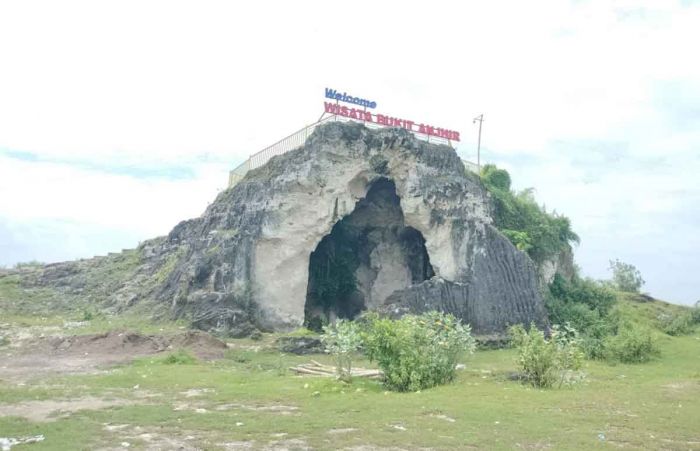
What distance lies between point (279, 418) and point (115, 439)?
300cm


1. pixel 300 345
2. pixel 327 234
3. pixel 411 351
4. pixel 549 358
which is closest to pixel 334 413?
pixel 411 351

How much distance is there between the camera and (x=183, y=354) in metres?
22.0

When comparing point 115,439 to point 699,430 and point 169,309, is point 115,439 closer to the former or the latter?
point 699,430

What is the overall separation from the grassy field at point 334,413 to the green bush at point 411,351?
556 mm

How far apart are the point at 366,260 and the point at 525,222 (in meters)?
10.4

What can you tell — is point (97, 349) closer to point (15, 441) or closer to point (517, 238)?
point (15, 441)

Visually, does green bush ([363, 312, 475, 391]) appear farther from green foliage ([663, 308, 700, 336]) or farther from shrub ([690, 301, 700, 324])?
shrub ([690, 301, 700, 324])

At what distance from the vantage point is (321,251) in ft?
123

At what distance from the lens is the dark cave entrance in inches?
1463

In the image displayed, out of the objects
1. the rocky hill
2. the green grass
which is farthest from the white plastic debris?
the rocky hill

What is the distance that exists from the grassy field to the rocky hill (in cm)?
1157

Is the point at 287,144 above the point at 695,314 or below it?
above

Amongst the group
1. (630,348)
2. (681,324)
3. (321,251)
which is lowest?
(630,348)

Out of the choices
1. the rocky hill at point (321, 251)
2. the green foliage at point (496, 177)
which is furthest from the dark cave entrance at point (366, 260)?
the green foliage at point (496, 177)
